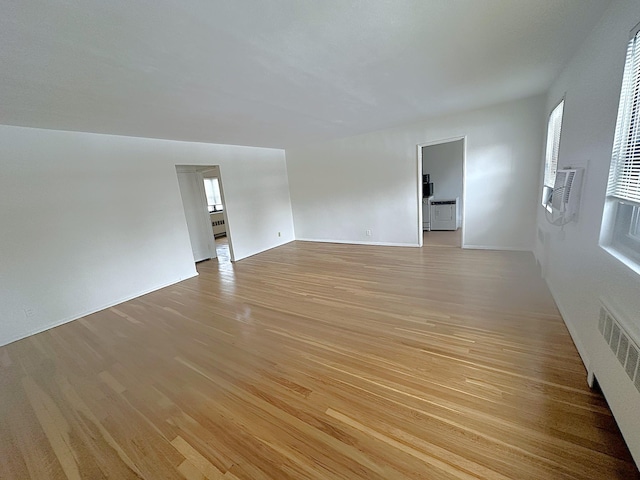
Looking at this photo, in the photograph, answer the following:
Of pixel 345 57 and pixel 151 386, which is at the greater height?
pixel 345 57

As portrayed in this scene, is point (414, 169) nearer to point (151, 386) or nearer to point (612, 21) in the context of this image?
point (612, 21)

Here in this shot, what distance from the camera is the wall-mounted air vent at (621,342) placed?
45.9 inches

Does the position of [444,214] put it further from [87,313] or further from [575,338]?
[87,313]

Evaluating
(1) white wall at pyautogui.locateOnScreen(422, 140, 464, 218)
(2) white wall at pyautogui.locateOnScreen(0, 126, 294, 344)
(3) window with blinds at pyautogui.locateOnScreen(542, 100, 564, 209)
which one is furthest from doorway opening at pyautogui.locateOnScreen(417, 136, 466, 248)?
(2) white wall at pyautogui.locateOnScreen(0, 126, 294, 344)

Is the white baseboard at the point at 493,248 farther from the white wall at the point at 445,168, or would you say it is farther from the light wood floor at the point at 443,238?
the white wall at the point at 445,168

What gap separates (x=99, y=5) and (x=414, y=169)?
15.8 ft

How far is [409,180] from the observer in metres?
5.13

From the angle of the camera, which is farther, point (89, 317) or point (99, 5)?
point (89, 317)

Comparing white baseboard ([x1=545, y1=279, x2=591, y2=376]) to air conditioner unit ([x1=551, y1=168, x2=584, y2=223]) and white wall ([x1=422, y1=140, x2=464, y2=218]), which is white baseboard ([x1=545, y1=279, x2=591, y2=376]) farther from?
white wall ([x1=422, y1=140, x2=464, y2=218])

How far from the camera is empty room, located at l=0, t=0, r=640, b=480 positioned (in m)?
1.38

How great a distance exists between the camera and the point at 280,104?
3.05m

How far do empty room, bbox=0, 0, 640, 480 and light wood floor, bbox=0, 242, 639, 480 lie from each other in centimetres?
2

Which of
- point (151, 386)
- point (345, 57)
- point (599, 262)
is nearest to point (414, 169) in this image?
point (345, 57)

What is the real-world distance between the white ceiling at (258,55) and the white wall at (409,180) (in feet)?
3.19
